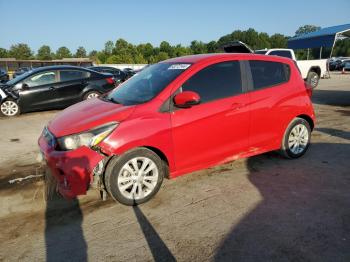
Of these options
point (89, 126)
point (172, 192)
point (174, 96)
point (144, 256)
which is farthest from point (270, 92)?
point (144, 256)

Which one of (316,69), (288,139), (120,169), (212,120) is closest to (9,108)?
(120,169)

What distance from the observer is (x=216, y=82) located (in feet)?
14.6

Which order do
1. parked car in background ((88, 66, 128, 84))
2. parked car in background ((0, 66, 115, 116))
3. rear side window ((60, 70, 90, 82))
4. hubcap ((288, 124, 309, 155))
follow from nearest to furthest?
1. hubcap ((288, 124, 309, 155))
2. parked car in background ((0, 66, 115, 116))
3. rear side window ((60, 70, 90, 82))
4. parked car in background ((88, 66, 128, 84))

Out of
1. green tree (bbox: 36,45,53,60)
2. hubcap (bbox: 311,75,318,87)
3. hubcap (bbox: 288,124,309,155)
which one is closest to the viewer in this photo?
hubcap (bbox: 288,124,309,155)

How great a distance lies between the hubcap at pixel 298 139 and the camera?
5.34 m

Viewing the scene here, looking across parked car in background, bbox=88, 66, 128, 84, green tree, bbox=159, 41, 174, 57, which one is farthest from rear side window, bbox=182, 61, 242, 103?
green tree, bbox=159, 41, 174, 57

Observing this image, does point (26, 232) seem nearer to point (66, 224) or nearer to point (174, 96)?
point (66, 224)

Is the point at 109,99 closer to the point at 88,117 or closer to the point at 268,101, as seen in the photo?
the point at 88,117

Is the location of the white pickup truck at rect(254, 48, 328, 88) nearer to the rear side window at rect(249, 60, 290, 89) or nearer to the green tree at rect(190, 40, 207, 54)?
the rear side window at rect(249, 60, 290, 89)

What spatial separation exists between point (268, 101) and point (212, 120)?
3.60ft

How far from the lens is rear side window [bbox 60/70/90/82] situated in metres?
10.7

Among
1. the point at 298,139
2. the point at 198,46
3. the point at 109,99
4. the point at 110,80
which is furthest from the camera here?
the point at 198,46

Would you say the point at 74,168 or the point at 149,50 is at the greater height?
the point at 149,50

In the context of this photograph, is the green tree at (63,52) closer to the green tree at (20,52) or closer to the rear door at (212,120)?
the green tree at (20,52)
